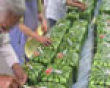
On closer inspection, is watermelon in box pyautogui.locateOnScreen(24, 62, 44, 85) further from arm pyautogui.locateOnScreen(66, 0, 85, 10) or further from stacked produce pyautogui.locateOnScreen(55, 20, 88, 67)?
arm pyautogui.locateOnScreen(66, 0, 85, 10)

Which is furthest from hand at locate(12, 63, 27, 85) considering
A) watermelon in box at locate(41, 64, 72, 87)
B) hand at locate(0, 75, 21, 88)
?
hand at locate(0, 75, 21, 88)

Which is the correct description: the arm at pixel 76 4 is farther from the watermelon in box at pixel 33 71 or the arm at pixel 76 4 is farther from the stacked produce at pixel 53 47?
the watermelon in box at pixel 33 71

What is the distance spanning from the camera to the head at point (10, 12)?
1.63 metres

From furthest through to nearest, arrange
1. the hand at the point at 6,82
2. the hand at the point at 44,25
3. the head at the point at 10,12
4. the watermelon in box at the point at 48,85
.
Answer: the hand at the point at 44,25 → the watermelon in box at the point at 48,85 → the hand at the point at 6,82 → the head at the point at 10,12

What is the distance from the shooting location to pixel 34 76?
2.85 meters

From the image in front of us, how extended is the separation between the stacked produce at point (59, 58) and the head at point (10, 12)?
3.79ft

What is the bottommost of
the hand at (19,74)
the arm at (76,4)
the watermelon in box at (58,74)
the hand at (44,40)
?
the watermelon in box at (58,74)

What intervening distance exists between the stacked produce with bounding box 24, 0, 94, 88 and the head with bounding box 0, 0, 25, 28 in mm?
1155

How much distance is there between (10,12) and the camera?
166cm

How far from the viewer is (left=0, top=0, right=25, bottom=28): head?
1631 mm

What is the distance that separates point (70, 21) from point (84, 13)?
0.36 meters

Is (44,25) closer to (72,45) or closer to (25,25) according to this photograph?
(25,25)

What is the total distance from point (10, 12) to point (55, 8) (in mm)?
2682

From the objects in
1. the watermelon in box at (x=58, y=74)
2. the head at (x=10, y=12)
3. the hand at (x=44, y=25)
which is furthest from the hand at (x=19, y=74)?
the hand at (x=44, y=25)
